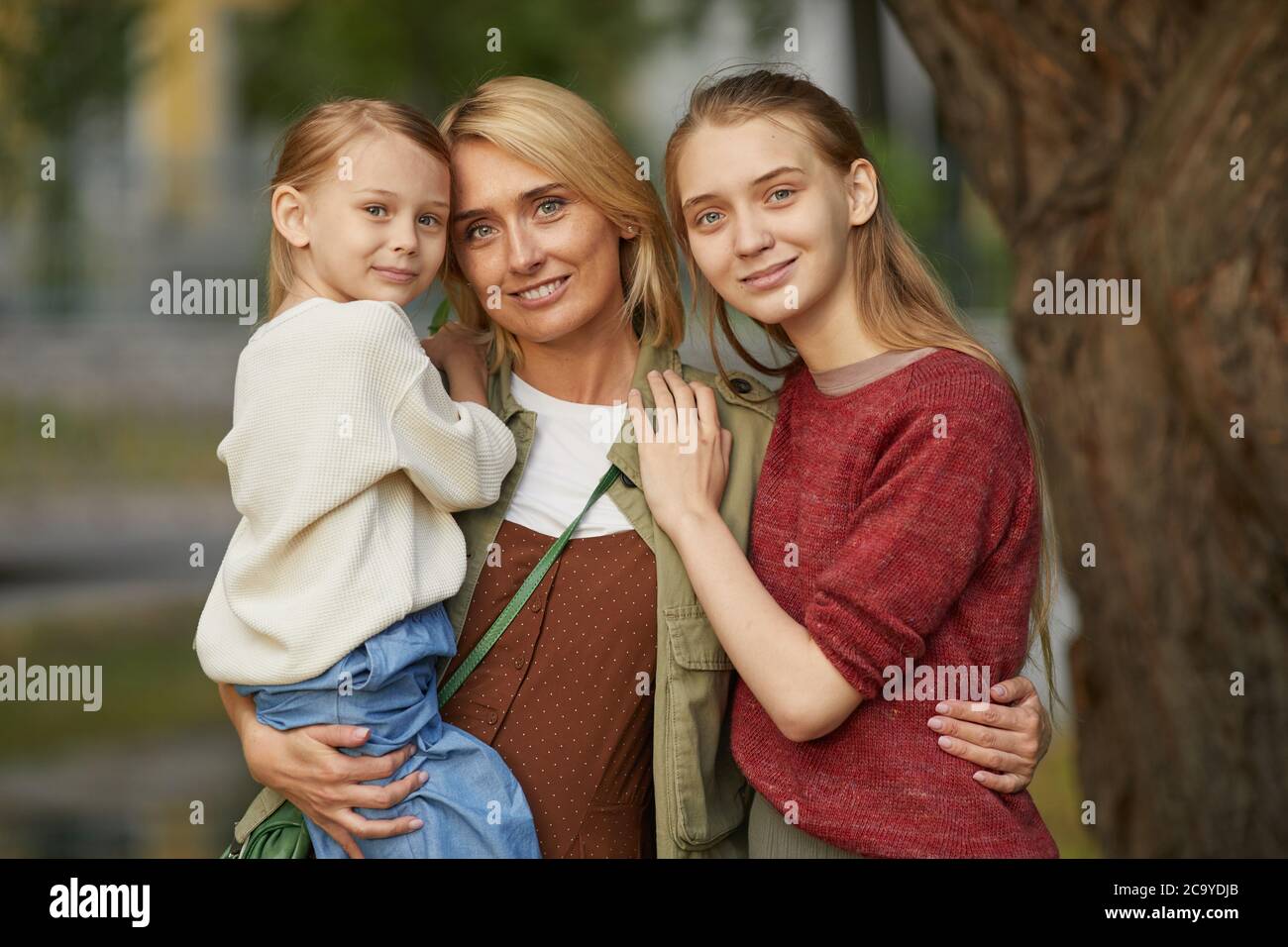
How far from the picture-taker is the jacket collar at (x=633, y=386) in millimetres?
2633

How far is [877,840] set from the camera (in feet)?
7.88

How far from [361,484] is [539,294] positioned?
0.52 meters

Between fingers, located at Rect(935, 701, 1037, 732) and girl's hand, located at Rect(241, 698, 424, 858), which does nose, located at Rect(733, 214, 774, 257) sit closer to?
fingers, located at Rect(935, 701, 1037, 732)

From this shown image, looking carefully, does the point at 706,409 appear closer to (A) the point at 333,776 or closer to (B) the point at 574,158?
(B) the point at 574,158

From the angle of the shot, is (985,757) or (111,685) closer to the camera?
(985,757)

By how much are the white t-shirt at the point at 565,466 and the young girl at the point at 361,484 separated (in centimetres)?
13

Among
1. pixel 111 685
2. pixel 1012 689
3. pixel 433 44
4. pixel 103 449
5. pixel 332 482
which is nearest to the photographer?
pixel 332 482

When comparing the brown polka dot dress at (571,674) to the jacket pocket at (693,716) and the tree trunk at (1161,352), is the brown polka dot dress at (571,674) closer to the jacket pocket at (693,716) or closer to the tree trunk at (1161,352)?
the jacket pocket at (693,716)

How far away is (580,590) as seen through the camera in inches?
103

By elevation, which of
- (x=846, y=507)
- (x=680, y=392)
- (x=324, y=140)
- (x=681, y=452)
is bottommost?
(x=846, y=507)

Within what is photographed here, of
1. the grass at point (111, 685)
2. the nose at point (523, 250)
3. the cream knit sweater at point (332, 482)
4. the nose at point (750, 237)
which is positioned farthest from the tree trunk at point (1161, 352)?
the grass at point (111, 685)

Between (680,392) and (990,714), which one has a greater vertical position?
(680,392)

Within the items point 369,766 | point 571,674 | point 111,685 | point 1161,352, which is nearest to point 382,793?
point 369,766

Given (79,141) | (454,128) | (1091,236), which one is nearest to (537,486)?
(454,128)
